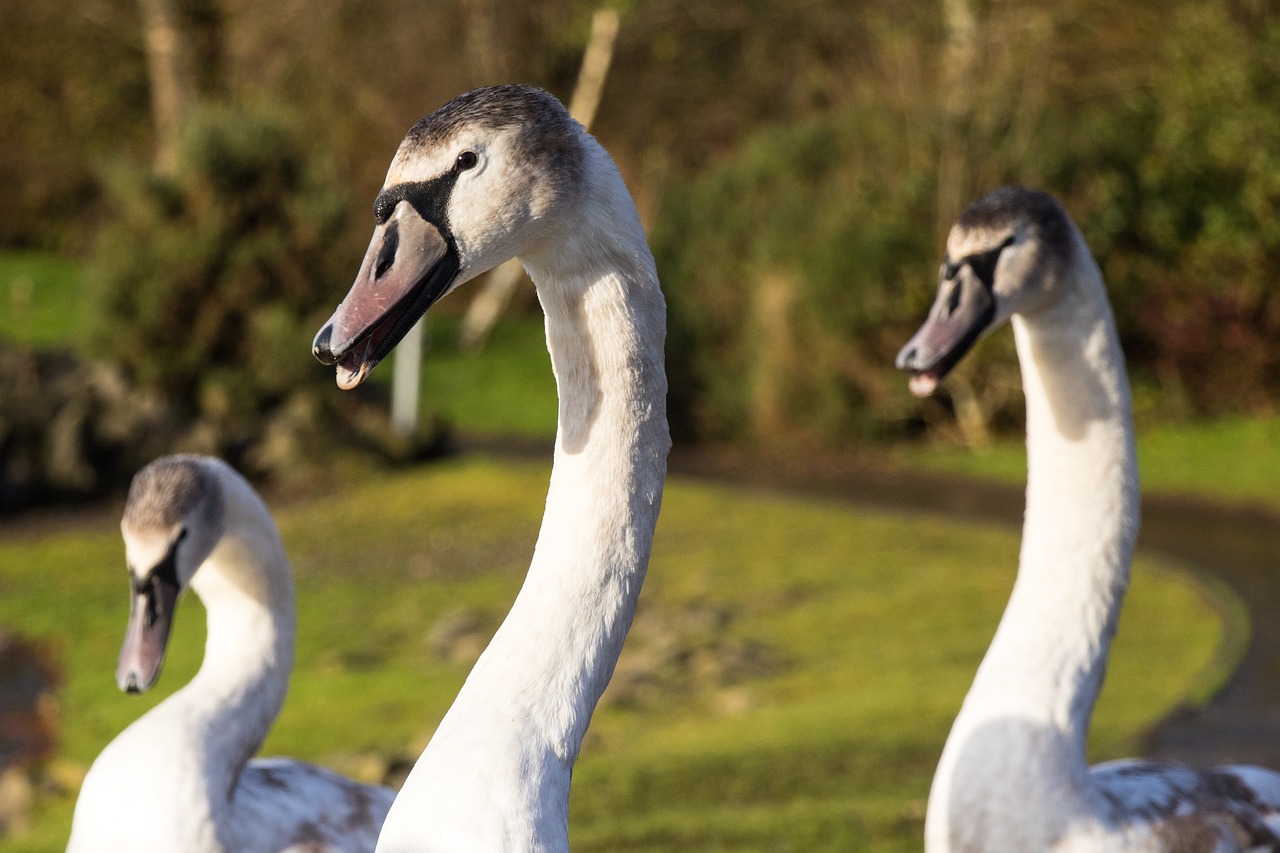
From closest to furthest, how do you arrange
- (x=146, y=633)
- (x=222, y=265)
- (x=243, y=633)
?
(x=146, y=633) → (x=243, y=633) → (x=222, y=265)

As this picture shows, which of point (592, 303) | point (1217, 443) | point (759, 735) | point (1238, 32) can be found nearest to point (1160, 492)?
point (1217, 443)

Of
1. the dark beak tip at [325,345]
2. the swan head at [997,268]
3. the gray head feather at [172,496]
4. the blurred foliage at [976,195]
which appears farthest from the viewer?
the blurred foliage at [976,195]

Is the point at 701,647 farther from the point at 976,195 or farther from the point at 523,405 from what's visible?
the point at 523,405

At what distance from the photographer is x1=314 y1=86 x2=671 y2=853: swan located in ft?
6.89

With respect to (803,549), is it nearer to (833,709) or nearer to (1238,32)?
(833,709)

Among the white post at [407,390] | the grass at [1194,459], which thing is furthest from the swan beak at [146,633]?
the white post at [407,390]

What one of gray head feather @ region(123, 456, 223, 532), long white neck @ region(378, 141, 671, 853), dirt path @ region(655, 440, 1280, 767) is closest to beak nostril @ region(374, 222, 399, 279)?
long white neck @ region(378, 141, 671, 853)

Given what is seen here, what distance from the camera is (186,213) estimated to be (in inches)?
639

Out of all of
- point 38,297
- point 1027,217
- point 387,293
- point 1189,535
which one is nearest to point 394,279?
point 387,293

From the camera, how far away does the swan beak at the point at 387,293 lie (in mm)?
2041

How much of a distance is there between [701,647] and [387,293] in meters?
7.37

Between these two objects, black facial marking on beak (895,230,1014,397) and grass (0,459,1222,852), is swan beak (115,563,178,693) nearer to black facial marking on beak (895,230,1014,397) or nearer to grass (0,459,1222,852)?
black facial marking on beak (895,230,1014,397)

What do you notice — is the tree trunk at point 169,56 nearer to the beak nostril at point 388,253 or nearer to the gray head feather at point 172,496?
the gray head feather at point 172,496

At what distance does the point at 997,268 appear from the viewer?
348 centimetres
